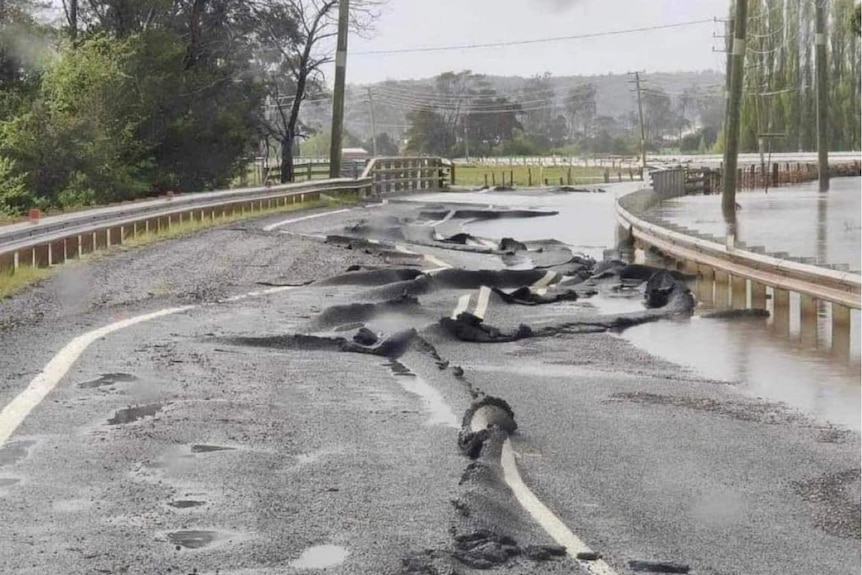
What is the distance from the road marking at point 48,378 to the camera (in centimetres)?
834

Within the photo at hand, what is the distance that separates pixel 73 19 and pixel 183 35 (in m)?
4.59

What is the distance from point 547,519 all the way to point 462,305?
945 centimetres

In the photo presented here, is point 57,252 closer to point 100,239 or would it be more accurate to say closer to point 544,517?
point 100,239

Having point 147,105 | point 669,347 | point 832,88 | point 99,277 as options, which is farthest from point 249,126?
point 832,88

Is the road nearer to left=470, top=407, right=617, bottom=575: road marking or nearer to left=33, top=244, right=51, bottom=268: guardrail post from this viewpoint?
left=470, top=407, right=617, bottom=575: road marking

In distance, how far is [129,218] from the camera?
79.5ft

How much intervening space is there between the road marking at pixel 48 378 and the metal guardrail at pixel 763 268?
656cm

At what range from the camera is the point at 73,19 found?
4381 centimetres

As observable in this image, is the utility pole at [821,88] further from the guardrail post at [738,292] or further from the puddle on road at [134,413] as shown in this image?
the puddle on road at [134,413]

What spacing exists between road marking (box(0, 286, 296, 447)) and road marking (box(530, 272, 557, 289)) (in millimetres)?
5598

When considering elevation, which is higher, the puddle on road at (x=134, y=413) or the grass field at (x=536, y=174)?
the puddle on road at (x=134, y=413)

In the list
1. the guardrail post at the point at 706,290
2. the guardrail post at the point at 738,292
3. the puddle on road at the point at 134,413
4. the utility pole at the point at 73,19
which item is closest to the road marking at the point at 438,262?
the guardrail post at the point at 706,290

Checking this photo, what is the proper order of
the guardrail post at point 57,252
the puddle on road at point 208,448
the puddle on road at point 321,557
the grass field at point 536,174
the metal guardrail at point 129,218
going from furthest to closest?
1. the grass field at point 536,174
2. the guardrail post at point 57,252
3. the metal guardrail at point 129,218
4. the puddle on road at point 208,448
5. the puddle on road at point 321,557

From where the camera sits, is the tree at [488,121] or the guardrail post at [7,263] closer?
the guardrail post at [7,263]
